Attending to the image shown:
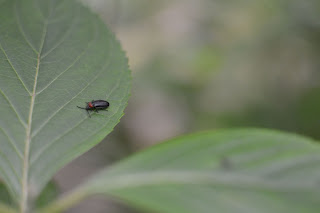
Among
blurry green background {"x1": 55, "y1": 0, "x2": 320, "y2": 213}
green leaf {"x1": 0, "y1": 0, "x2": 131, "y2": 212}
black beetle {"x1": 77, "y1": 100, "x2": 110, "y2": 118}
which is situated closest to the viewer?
green leaf {"x1": 0, "y1": 0, "x2": 131, "y2": 212}

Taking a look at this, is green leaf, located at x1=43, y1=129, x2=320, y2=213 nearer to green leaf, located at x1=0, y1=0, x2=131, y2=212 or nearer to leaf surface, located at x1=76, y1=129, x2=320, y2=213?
leaf surface, located at x1=76, y1=129, x2=320, y2=213

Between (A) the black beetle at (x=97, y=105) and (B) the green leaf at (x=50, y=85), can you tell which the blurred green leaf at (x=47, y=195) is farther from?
(A) the black beetle at (x=97, y=105)

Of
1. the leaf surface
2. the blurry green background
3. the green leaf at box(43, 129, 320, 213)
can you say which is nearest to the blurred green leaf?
the green leaf at box(43, 129, 320, 213)

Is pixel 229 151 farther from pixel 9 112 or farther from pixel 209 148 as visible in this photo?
pixel 9 112

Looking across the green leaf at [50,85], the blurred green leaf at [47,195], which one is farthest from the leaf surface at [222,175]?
the blurred green leaf at [47,195]

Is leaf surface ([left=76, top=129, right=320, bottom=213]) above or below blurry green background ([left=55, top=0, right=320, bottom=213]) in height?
below

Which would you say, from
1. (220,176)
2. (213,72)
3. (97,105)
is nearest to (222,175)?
(220,176)
